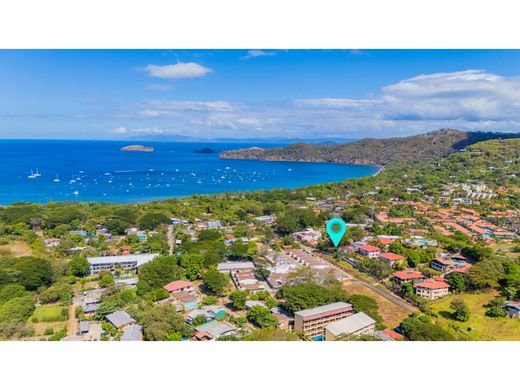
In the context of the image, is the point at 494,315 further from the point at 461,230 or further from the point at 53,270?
the point at 53,270

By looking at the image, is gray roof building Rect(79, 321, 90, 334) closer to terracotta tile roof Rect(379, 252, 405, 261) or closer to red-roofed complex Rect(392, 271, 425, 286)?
red-roofed complex Rect(392, 271, 425, 286)

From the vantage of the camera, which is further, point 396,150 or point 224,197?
point 396,150

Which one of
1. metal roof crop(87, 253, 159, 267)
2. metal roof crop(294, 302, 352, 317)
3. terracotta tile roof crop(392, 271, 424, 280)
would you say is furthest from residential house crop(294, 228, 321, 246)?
metal roof crop(294, 302, 352, 317)

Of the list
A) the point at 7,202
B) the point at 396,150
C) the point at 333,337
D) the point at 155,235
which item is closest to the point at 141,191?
the point at 7,202

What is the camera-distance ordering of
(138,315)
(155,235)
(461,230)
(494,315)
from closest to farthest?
(138,315) < (494,315) < (155,235) < (461,230)

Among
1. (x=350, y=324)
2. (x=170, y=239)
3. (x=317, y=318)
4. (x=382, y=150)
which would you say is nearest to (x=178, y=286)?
(x=317, y=318)

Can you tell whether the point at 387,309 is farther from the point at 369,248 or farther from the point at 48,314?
the point at 48,314

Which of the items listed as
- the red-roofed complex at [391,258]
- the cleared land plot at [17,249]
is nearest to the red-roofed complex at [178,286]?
the cleared land plot at [17,249]
